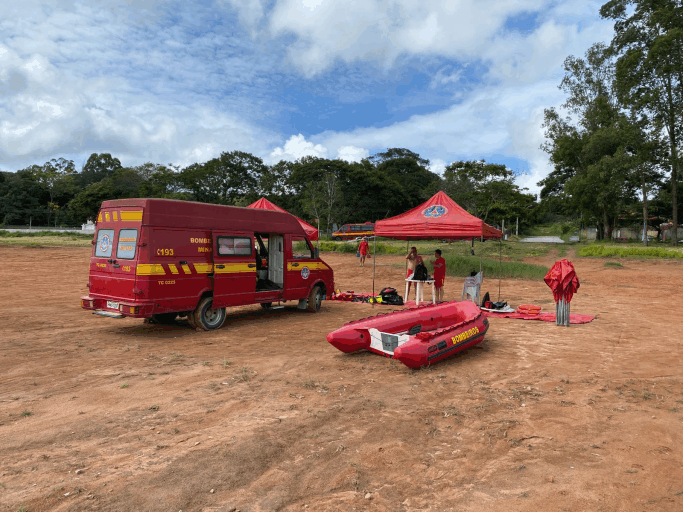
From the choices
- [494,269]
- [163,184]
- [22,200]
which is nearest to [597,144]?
[494,269]

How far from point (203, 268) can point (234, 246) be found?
37.8 inches

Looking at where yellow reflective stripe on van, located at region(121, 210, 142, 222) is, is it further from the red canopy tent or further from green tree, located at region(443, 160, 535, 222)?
green tree, located at region(443, 160, 535, 222)

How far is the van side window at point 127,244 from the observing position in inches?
340

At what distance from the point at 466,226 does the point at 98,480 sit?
1033 cm

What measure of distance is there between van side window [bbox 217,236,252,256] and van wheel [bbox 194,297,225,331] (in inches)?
41.3

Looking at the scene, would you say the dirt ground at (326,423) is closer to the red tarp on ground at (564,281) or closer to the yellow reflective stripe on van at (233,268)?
the yellow reflective stripe on van at (233,268)

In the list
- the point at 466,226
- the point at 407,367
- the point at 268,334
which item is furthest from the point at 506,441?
the point at 466,226

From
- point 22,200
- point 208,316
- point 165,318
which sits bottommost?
point 165,318

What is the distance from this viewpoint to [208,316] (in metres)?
9.91

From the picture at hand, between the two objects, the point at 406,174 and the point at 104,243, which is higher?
the point at 406,174

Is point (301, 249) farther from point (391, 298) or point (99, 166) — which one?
point (99, 166)

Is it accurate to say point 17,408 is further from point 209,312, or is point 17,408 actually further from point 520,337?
point 520,337

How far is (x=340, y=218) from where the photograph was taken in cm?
5859

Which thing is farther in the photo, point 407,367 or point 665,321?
point 665,321
